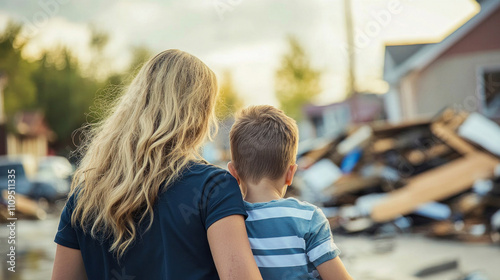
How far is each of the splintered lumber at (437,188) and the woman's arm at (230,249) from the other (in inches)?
284

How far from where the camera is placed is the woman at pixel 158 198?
1.58 meters

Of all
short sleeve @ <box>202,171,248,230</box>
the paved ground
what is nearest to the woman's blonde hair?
short sleeve @ <box>202,171,248,230</box>

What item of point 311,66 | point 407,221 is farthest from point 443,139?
point 311,66

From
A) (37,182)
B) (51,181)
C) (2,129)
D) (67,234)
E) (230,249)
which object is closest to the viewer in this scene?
(230,249)

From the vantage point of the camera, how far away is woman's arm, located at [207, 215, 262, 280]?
155 centimetres

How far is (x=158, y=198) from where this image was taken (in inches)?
65.6

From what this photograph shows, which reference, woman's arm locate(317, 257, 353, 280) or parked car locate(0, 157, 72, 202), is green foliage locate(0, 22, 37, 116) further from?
woman's arm locate(317, 257, 353, 280)

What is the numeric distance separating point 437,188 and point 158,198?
7.60m

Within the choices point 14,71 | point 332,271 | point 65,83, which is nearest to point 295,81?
point 65,83

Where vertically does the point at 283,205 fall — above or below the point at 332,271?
above

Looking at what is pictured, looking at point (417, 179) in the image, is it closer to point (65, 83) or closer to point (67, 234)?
point (67, 234)

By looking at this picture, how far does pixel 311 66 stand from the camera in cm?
4303

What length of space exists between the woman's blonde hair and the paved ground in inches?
194

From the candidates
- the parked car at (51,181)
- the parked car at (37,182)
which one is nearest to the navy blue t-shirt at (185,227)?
the parked car at (37,182)
